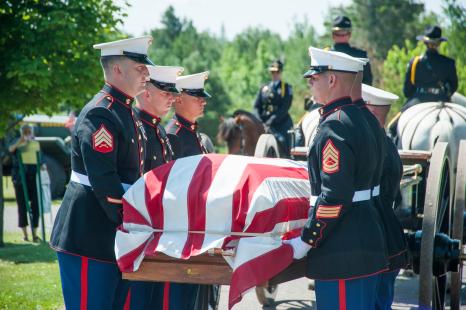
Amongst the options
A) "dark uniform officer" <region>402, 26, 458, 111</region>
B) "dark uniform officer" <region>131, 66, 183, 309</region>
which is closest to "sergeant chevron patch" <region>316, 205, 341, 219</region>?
"dark uniform officer" <region>131, 66, 183, 309</region>

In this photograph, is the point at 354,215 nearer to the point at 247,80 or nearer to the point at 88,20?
the point at 88,20

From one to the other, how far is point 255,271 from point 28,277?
5.13m

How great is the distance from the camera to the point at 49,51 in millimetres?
9281

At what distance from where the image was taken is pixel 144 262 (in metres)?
3.68

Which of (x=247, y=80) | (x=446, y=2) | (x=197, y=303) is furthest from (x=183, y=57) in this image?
(x=197, y=303)

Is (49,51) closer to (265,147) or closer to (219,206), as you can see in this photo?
(265,147)

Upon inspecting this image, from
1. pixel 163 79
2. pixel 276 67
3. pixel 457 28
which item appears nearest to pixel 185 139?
pixel 163 79

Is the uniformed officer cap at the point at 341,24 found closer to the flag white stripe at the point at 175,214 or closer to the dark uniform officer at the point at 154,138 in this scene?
the dark uniform officer at the point at 154,138

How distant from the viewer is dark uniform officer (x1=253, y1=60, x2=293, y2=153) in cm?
1321

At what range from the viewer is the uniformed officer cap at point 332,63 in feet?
12.4

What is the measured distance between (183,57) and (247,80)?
17.0ft

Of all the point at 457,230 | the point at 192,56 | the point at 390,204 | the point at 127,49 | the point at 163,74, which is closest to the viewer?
the point at 127,49

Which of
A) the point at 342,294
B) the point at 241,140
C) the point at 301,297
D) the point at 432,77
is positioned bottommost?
the point at 301,297

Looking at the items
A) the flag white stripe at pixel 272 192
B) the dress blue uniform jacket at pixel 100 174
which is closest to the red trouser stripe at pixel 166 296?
the dress blue uniform jacket at pixel 100 174
